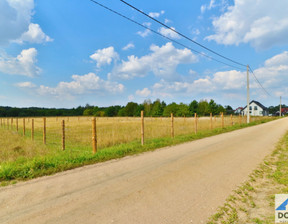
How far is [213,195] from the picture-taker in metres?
3.30

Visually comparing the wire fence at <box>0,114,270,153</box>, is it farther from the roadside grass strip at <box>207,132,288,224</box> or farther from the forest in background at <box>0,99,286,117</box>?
the forest in background at <box>0,99,286,117</box>

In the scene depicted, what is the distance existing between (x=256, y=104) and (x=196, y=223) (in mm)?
93912

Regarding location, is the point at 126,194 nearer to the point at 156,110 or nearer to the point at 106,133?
the point at 106,133

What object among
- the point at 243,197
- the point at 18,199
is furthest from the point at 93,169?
the point at 243,197

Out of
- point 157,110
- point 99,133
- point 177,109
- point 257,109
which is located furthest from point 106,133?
point 257,109

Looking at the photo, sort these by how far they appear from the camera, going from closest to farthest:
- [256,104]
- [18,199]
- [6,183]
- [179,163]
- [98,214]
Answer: [98,214] < [18,199] < [6,183] < [179,163] < [256,104]

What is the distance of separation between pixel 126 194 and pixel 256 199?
2645 mm

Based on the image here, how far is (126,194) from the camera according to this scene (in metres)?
3.35

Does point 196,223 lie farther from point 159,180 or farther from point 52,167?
point 52,167

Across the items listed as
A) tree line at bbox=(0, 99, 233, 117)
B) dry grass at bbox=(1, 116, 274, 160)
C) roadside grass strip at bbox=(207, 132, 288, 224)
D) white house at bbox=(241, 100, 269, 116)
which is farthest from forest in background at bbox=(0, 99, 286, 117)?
roadside grass strip at bbox=(207, 132, 288, 224)

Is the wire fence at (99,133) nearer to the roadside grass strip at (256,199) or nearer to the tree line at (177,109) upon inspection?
the roadside grass strip at (256,199)

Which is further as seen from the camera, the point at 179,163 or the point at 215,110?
the point at 215,110

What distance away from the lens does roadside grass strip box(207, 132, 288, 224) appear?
102 inches

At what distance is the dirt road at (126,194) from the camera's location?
2623 millimetres
